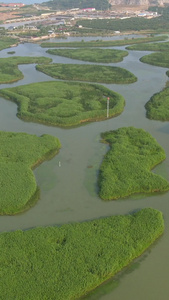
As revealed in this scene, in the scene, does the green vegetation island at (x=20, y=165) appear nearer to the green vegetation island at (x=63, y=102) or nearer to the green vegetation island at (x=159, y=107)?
the green vegetation island at (x=63, y=102)

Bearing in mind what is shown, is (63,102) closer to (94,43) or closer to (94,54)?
(94,54)

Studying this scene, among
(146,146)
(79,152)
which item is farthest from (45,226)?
(146,146)

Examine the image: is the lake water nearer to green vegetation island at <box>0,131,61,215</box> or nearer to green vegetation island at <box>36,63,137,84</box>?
green vegetation island at <box>0,131,61,215</box>

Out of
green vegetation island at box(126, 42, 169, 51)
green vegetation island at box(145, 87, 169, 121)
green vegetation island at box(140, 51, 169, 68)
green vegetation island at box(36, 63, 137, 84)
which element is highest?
green vegetation island at box(126, 42, 169, 51)

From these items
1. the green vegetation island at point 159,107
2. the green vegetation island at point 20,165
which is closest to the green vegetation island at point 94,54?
the green vegetation island at point 159,107

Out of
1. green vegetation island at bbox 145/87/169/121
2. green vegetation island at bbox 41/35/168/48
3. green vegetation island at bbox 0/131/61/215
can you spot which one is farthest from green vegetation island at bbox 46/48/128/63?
green vegetation island at bbox 0/131/61/215
